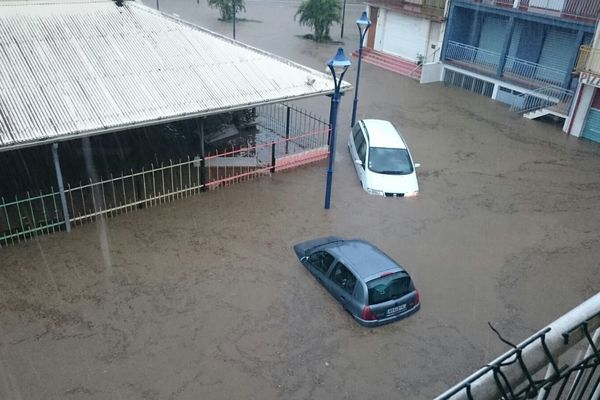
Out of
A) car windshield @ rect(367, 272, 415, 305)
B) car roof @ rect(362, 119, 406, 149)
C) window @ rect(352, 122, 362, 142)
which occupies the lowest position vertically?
car windshield @ rect(367, 272, 415, 305)

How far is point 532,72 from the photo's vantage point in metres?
22.2

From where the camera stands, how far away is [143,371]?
8.10 m

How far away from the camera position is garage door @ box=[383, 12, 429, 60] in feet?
86.3

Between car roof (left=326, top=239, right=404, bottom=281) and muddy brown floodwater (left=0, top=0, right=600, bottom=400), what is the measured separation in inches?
35.3

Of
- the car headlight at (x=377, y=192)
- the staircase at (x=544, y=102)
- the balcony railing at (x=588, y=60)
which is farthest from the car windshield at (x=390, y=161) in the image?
the staircase at (x=544, y=102)

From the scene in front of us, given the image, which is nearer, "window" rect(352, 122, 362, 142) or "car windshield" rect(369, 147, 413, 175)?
"car windshield" rect(369, 147, 413, 175)

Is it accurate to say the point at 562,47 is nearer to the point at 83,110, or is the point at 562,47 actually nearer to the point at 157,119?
the point at 157,119

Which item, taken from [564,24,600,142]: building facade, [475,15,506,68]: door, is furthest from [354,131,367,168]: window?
[475,15,506,68]: door

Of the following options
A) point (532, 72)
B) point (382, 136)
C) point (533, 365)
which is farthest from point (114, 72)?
point (532, 72)

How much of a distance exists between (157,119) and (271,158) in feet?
13.9

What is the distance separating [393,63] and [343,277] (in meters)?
20.0

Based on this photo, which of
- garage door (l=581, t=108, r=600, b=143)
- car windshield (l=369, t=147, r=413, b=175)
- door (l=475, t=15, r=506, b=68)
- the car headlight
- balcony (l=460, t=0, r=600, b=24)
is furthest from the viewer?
door (l=475, t=15, r=506, b=68)

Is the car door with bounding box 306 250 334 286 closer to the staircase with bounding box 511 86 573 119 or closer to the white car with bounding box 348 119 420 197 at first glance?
the white car with bounding box 348 119 420 197

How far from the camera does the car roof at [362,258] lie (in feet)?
30.1
